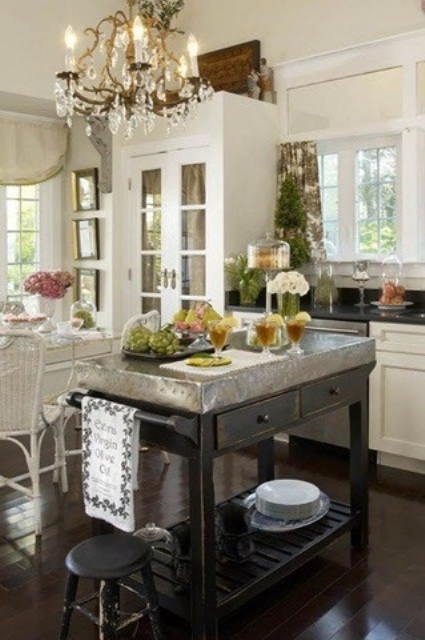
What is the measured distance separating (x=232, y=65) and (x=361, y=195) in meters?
1.55

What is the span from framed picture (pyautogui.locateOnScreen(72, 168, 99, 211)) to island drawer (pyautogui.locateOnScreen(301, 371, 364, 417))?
3.69m

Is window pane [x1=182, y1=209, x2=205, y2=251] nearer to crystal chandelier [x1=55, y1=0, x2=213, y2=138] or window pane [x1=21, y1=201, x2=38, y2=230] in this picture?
crystal chandelier [x1=55, y1=0, x2=213, y2=138]

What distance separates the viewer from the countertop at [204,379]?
2238 millimetres

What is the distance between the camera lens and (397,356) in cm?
415

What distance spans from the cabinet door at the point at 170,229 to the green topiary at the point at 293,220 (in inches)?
23.0

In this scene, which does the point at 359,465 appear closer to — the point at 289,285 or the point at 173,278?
the point at 289,285

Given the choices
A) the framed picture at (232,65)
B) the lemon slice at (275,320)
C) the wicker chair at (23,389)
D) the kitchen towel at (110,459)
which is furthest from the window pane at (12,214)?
the kitchen towel at (110,459)

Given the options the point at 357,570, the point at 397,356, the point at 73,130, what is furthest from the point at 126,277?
the point at 357,570

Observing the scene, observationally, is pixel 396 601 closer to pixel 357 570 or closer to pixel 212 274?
pixel 357 570

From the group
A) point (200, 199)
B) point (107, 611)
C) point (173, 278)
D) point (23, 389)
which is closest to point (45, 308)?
point (23, 389)

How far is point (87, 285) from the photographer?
620cm

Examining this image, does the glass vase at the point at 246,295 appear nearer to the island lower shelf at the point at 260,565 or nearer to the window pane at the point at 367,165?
the window pane at the point at 367,165

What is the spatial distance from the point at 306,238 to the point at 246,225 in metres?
0.48

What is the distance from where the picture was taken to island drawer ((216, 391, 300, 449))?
2285mm
